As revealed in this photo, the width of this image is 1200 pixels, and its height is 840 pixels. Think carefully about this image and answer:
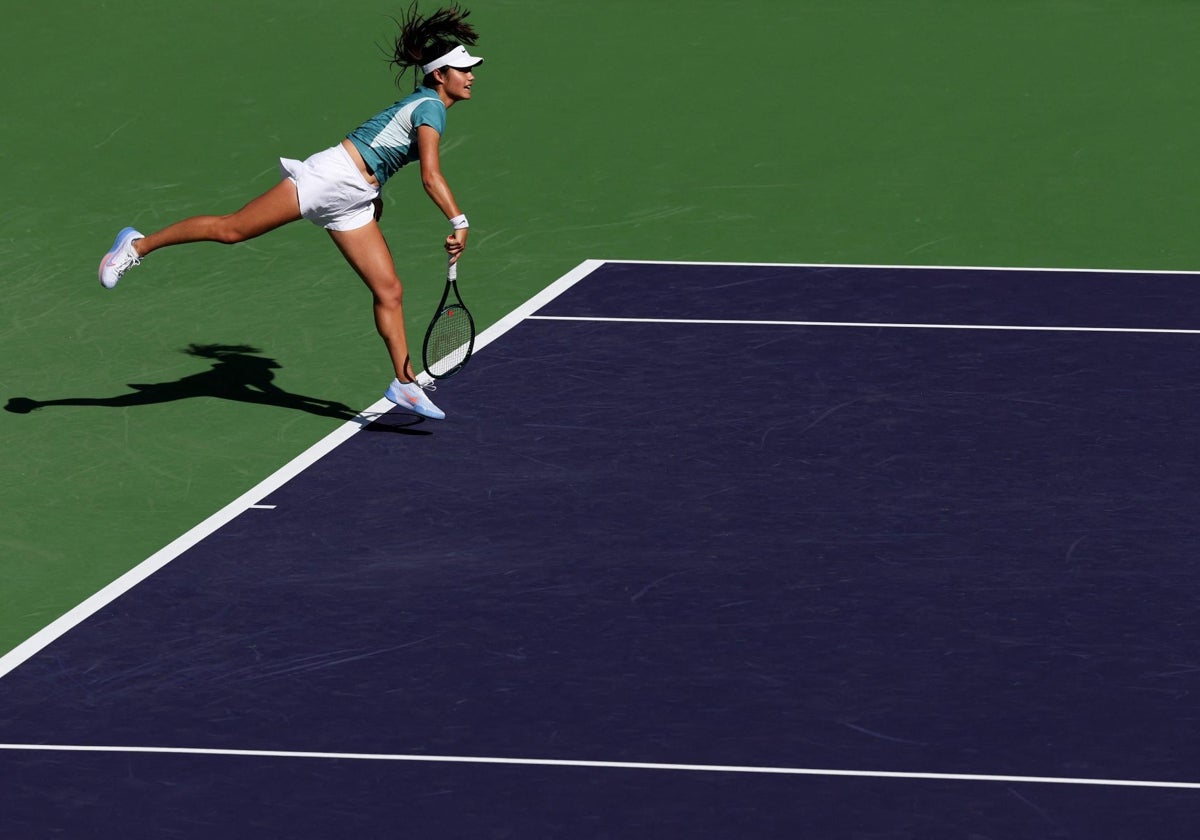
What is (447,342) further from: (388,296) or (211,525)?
(211,525)

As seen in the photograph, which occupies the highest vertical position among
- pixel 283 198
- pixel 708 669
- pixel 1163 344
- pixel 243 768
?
pixel 283 198

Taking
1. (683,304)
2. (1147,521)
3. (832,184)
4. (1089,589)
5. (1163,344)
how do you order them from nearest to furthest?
1. (1089,589)
2. (1147,521)
3. (1163,344)
4. (683,304)
5. (832,184)

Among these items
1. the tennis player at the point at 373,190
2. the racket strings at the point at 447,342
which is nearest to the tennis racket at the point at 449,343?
the racket strings at the point at 447,342

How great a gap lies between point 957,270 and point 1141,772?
7.66 meters

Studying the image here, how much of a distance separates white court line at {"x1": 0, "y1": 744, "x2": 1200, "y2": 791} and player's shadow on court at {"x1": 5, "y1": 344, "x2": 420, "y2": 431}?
4.61 metres

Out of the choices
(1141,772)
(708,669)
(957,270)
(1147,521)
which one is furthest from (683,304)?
(1141,772)

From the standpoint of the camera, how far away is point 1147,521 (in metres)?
10.8

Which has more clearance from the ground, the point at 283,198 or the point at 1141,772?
the point at 283,198

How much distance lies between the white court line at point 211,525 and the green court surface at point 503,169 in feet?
0.53

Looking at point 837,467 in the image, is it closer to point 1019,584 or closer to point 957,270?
point 1019,584

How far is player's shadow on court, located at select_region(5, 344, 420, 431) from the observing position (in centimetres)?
1298

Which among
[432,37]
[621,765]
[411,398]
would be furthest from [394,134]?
[621,765]

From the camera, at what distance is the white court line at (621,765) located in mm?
7992

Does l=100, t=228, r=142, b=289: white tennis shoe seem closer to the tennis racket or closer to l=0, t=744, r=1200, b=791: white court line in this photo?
the tennis racket
